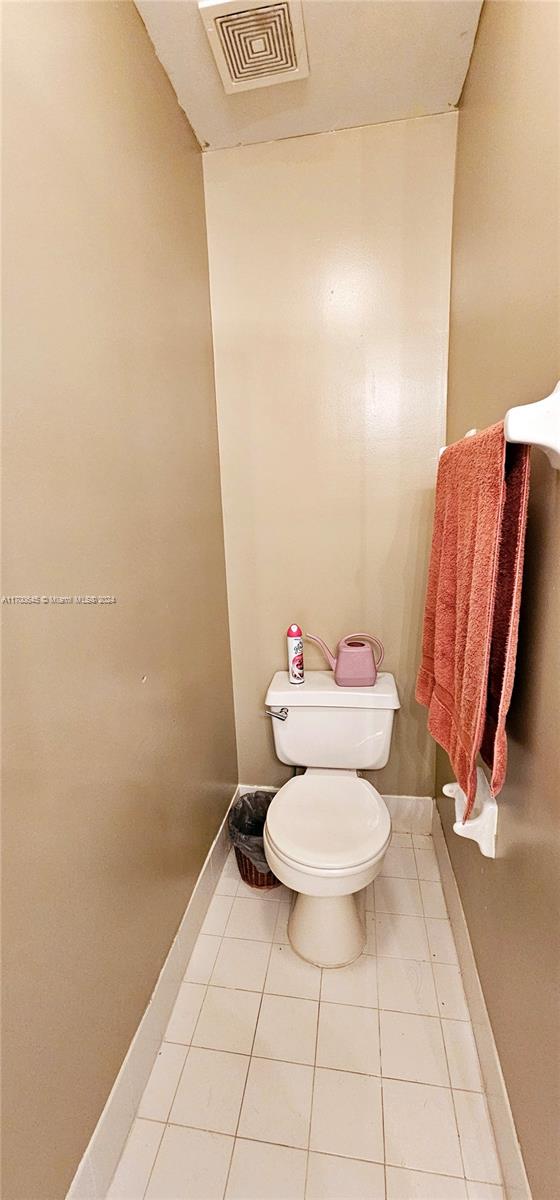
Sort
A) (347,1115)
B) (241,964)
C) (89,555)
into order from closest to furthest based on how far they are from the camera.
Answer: (89,555)
(347,1115)
(241,964)

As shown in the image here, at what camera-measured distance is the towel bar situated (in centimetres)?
64

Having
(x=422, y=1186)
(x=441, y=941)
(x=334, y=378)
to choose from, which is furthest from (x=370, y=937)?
(x=334, y=378)

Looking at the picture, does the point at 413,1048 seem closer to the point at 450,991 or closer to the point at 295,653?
the point at 450,991

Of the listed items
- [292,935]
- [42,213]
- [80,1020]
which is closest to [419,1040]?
[292,935]

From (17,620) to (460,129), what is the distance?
1.70 meters

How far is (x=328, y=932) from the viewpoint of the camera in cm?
131

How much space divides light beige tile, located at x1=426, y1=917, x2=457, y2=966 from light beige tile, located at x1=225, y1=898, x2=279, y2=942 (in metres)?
0.45

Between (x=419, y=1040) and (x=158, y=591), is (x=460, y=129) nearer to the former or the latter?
(x=158, y=591)

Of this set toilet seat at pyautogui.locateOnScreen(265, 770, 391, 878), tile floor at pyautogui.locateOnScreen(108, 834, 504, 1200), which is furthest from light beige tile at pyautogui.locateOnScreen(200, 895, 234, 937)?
toilet seat at pyautogui.locateOnScreen(265, 770, 391, 878)

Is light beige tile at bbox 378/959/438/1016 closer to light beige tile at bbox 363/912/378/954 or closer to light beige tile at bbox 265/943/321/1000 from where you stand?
light beige tile at bbox 363/912/378/954

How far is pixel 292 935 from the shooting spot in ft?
4.51

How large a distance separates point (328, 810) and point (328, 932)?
306 millimetres

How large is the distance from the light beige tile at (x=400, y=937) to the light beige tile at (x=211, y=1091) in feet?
1.53

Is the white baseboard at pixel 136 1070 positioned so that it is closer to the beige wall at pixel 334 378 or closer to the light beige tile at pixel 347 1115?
the light beige tile at pixel 347 1115
